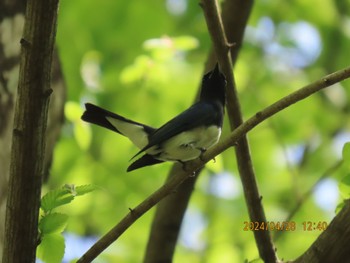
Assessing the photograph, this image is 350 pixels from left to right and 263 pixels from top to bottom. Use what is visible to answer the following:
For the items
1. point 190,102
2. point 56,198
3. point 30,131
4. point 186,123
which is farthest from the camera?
point 190,102

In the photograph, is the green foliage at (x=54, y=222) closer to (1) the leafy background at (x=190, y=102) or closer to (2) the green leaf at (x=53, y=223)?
(2) the green leaf at (x=53, y=223)

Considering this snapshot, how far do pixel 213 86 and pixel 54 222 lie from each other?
2191mm

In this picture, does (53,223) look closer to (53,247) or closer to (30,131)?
(53,247)

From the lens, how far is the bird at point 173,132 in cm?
360

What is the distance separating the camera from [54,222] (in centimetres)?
229

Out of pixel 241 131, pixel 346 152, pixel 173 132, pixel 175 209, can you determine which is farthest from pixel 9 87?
pixel 346 152

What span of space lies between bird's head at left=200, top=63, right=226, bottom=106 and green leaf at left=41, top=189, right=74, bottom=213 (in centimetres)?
196

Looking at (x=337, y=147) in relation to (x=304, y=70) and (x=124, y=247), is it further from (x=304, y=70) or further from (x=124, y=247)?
(x=124, y=247)

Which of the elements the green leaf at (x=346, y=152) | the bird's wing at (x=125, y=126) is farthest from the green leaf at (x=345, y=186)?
the bird's wing at (x=125, y=126)

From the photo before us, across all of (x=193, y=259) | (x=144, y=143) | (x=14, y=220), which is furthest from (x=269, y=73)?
(x=14, y=220)

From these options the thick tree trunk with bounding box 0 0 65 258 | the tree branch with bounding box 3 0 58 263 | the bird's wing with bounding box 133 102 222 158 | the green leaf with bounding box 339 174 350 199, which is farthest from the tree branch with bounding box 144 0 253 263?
the tree branch with bounding box 3 0 58 263

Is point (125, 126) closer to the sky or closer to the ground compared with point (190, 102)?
closer to the ground

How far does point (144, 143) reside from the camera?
3848 millimetres

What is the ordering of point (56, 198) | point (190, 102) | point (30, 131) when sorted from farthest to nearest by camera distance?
1. point (190, 102)
2. point (56, 198)
3. point (30, 131)
